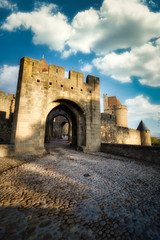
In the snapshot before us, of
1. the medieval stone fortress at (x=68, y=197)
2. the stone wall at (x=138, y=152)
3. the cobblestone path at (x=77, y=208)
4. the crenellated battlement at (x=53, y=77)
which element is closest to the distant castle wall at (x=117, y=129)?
the crenellated battlement at (x=53, y=77)

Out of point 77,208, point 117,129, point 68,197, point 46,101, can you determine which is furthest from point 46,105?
point 117,129

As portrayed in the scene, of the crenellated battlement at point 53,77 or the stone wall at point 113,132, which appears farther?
the stone wall at point 113,132

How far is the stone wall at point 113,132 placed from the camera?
1583 centimetres

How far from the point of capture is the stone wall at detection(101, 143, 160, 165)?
461 centimetres

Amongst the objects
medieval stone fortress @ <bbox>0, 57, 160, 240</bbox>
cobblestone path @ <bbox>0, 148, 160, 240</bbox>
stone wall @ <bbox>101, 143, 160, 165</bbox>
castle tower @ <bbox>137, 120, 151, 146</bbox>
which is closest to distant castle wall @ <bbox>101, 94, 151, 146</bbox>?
castle tower @ <bbox>137, 120, 151, 146</bbox>

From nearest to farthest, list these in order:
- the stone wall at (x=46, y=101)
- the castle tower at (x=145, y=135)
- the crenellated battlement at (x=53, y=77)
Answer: the stone wall at (x=46, y=101) → the crenellated battlement at (x=53, y=77) → the castle tower at (x=145, y=135)

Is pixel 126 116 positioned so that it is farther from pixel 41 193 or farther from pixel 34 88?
pixel 41 193

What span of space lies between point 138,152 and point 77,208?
183 inches

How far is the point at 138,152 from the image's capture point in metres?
5.25

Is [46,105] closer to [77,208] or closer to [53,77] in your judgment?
[53,77]

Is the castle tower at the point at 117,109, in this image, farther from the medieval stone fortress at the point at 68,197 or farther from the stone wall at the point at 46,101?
the medieval stone fortress at the point at 68,197

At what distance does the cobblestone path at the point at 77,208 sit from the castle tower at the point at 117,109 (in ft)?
91.1

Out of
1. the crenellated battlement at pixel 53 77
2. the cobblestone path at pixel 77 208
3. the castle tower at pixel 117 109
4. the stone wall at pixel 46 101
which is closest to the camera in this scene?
the cobblestone path at pixel 77 208

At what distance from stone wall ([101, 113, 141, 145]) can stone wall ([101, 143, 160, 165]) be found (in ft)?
29.5
